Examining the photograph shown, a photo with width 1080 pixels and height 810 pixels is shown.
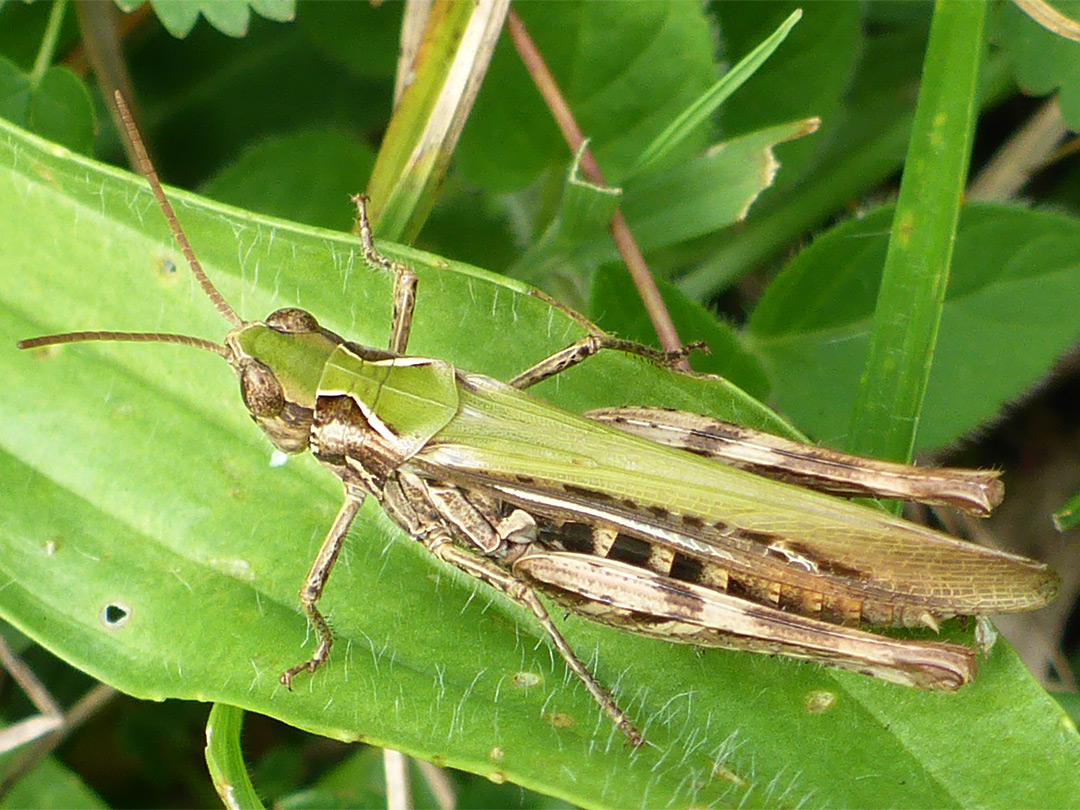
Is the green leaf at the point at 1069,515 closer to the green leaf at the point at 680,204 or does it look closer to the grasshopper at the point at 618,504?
the grasshopper at the point at 618,504

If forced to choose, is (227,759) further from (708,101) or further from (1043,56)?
(1043,56)

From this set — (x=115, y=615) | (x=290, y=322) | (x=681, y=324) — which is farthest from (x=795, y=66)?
(x=115, y=615)

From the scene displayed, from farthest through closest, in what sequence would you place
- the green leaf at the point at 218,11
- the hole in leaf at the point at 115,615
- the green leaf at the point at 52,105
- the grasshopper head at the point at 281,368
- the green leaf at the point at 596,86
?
the green leaf at the point at 52,105, the green leaf at the point at 596,86, the green leaf at the point at 218,11, the grasshopper head at the point at 281,368, the hole in leaf at the point at 115,615

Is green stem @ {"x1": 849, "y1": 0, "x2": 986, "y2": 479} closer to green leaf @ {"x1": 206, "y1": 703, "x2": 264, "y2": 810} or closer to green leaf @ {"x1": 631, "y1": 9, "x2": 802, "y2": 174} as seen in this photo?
green leaf @ {"x1": 631, "y1": 9, "x2": 802, "y2": 174}

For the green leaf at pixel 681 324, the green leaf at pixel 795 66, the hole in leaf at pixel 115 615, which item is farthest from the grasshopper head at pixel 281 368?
the green leaf at pixel 795 66

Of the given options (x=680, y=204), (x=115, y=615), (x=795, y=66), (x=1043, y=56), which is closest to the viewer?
(x=115, y=615)

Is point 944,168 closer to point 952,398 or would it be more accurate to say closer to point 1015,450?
point 952,398

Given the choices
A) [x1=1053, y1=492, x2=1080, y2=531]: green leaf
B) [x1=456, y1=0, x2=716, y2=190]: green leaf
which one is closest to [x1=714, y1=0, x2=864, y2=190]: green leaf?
[x1=456, y1=0, x2=716, y2=190]: green leaf
